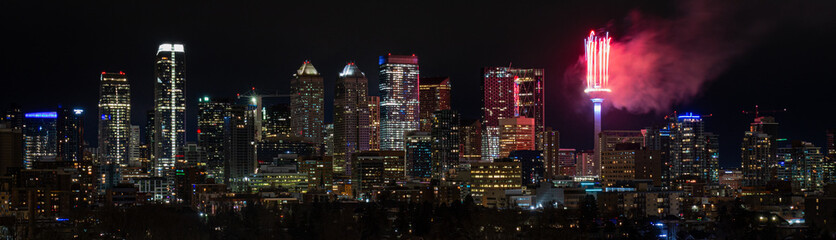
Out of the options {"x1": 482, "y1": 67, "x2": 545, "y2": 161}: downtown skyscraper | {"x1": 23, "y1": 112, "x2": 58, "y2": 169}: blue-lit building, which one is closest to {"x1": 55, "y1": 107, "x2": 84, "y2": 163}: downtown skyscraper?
{"x1": 23, "y1": 112, "x2": 58, "y2": 169}: blue-lit building

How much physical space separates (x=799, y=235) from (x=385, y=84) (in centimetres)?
10047

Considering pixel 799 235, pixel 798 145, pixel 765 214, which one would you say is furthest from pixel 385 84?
pixel 799 235

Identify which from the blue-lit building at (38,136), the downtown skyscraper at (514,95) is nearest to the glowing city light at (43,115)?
the blue-lit building at (38,136)

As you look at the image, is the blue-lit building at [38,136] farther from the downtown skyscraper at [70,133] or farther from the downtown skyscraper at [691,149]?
the downtown skyscraper at [691,149]

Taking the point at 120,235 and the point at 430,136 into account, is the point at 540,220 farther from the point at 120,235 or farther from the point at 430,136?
the point at 430,136

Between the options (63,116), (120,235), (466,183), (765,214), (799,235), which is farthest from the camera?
(63,116)

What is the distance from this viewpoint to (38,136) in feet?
400

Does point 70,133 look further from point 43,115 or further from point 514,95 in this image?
point 514,95

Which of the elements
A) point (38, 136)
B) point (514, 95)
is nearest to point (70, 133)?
point (38, 136)

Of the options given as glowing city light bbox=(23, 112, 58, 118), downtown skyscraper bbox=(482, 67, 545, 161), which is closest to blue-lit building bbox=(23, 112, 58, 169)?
glowing city light bbox=(23, 112, 58, 118)

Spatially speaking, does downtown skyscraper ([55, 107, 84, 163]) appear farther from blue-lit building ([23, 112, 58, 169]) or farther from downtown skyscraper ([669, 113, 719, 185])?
downtown skyscraper ([669, 113, 719, 185])

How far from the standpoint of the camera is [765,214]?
66000mm

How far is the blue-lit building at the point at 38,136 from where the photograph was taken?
118 m

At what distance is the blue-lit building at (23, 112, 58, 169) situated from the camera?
118 metres
